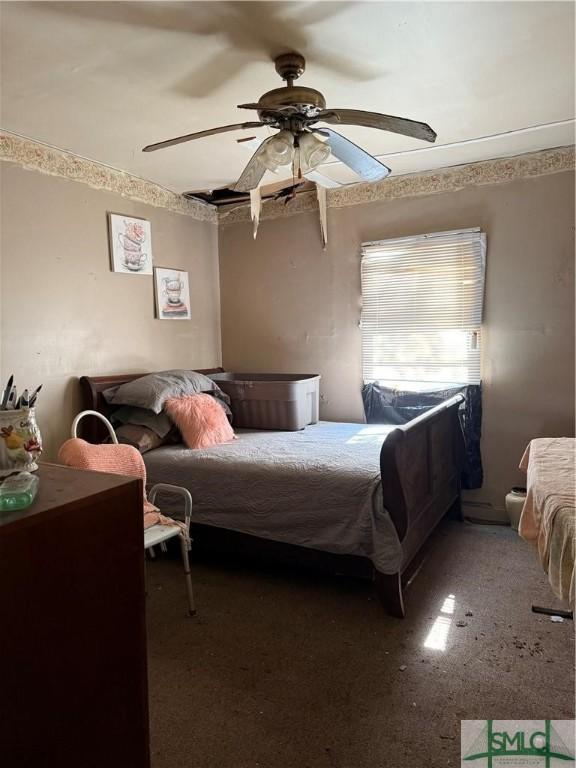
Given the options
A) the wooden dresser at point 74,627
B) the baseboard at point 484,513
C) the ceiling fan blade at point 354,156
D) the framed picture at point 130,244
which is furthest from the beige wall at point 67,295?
the baseboard at point 484,513

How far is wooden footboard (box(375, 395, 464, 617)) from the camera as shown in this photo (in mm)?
2236

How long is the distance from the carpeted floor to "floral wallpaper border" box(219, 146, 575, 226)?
245 cm

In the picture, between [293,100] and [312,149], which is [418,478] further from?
[293,100]

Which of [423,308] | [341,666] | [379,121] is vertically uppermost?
[379,121]

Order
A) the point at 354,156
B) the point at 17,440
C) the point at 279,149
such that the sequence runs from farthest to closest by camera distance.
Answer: the point at 354,156
the point at 279,149
the point at 17,440

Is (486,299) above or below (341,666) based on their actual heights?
above

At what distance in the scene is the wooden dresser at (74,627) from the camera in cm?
78

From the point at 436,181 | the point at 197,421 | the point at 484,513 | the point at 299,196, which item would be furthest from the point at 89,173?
the point at 484,513

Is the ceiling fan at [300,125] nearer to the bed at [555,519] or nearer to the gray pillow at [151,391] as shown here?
the bed at [555,519]

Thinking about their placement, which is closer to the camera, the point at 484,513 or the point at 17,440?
the point at 17,440

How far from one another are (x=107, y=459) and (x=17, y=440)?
137 cm

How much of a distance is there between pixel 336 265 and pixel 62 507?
3.36 metres

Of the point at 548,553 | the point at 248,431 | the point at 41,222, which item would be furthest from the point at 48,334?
the point at 548,553

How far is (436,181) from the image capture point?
11.6 feet
